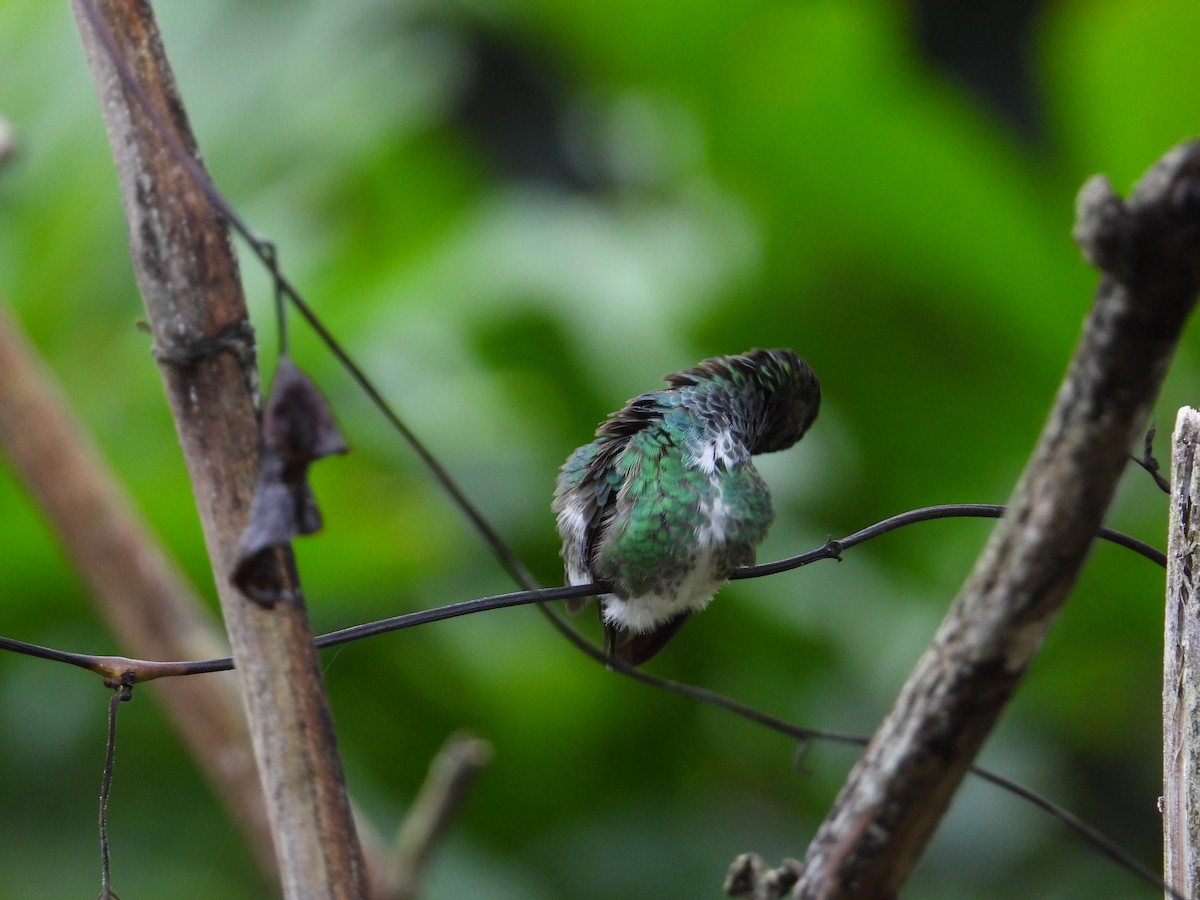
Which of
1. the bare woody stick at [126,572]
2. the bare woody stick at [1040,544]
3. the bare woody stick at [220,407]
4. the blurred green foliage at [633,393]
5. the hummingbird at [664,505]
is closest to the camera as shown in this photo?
the bare woody stick at [1040,544]

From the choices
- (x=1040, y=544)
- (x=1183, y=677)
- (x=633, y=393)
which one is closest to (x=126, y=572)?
(x=633, y=393)

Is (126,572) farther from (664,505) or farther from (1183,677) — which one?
(1183,677)

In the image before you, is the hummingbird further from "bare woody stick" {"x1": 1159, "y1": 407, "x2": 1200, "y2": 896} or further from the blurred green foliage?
the blurred green foliage

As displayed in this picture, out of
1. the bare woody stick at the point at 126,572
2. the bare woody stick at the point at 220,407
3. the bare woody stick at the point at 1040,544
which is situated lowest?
the bare woody stick at the point at 1040,544

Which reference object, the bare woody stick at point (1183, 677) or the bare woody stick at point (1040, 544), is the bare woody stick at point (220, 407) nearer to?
the bare woody stick at point (1040, 544)

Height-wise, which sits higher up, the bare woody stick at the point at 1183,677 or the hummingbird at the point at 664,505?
the hummingbird at the point at 664,505

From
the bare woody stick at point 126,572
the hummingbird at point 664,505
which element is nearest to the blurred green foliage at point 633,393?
the bare woody stick at point 126,572
